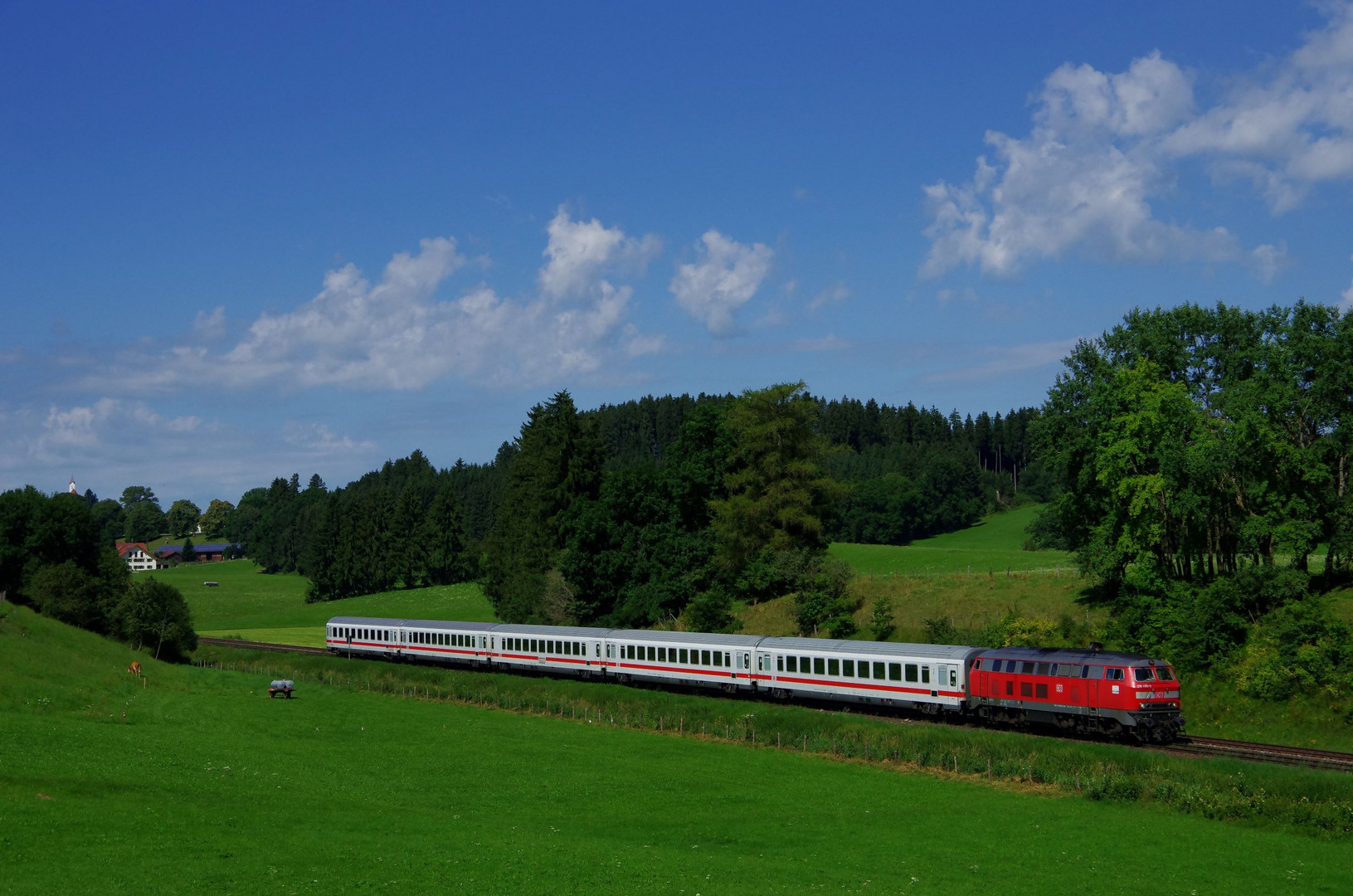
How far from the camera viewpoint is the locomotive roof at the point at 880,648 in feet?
156

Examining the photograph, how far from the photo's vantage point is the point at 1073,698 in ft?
137

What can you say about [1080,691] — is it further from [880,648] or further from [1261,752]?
[880,648]

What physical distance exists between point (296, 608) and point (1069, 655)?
122047 mm

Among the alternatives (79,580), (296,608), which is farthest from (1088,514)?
(296,608)

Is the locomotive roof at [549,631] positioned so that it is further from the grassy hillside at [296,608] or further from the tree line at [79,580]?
the grassy hillside at [296,608]

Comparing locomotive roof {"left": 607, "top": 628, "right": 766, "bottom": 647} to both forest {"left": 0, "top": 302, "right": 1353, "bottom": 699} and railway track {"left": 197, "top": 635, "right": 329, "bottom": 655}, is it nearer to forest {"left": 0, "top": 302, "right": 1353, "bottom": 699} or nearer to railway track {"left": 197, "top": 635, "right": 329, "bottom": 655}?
forest {"left": 0, "top": 302, "right": 1353, "bottom": 699}

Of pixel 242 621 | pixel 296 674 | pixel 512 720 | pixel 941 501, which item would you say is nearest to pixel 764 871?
pixel 512 720

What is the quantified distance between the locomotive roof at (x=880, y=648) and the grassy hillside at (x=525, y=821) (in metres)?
7.70

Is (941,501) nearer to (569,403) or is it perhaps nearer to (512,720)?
(569,403)

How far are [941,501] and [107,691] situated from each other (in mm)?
140711

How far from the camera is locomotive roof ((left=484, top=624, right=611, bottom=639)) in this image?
217 feet

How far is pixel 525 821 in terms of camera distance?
105ft

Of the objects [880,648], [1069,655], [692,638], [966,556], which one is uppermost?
[966,556]

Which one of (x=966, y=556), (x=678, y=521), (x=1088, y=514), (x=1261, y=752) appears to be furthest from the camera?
(x=966, y=556)
